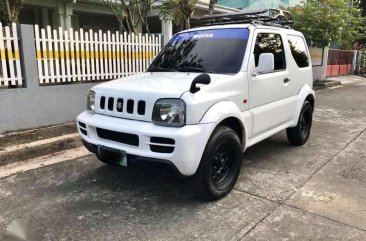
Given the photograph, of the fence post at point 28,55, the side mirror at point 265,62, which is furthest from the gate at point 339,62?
the fence post at point 28,55

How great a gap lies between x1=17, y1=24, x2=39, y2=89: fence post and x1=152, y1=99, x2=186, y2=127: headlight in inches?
141

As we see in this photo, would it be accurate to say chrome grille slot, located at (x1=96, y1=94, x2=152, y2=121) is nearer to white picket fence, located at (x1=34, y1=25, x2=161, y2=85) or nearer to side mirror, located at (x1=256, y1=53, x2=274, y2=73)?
side mirror, located at (x1=256, y1=53, x2=274, y2=73)

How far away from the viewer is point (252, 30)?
4.38 meters

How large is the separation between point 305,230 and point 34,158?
3.95m

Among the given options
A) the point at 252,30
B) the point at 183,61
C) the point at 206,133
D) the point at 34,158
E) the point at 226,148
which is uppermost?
Answer: the point at 252,30

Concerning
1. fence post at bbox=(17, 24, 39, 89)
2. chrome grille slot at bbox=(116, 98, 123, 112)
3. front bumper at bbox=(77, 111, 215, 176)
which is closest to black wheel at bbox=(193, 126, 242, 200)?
front bumper at bbox=(77, 111, 215, 176)

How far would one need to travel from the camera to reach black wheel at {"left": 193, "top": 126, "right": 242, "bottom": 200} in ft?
11.4

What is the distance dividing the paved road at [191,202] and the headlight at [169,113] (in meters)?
0.90

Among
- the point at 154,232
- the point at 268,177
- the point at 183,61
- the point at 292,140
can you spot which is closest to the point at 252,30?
the point at 183,61

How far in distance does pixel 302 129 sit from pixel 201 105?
3131 millimetres

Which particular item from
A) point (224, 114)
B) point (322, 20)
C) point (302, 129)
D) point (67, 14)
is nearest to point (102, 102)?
point (224, 114)

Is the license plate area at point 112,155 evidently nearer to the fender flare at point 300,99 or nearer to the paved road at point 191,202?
the paved road at point 191,202

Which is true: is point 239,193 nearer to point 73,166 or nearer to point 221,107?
point 221,107

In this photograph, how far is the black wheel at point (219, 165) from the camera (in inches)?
137
